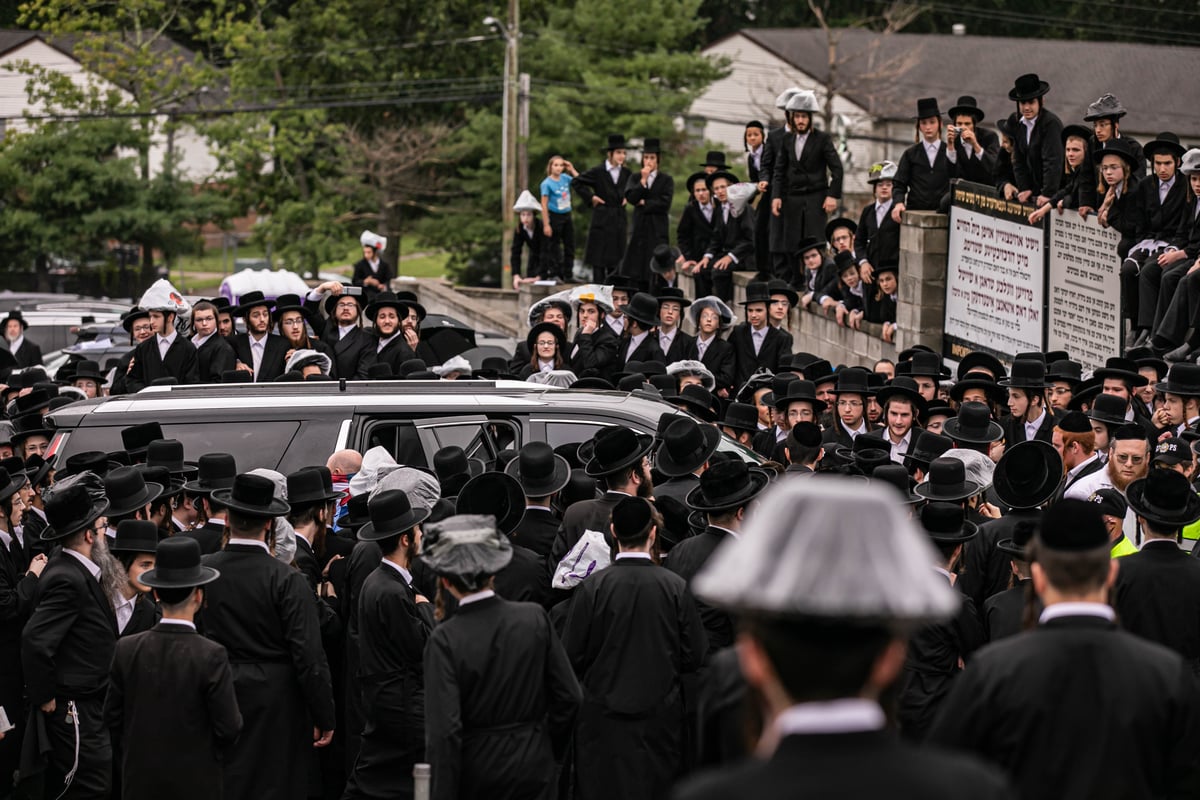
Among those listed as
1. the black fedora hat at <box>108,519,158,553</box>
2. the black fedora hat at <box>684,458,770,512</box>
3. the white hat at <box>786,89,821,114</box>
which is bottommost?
the black fedora hat at <box>108,519,158,553</box>

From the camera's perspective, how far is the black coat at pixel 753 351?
15109 millimetres

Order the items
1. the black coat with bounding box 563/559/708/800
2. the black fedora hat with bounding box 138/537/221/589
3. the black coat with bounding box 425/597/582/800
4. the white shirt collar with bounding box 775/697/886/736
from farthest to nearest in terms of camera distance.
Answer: the black coat with bounding box 563/559/708/800 → the black fedora hat with bounding box 138/537/221/589 → the black coat with bounding box 425/597/582/800 → the white shirt collar with bounding box 775/697/886/736

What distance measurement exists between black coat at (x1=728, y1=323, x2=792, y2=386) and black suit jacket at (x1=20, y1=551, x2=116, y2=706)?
324 inches

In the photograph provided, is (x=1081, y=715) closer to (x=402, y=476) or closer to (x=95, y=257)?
(x=402, y=476)

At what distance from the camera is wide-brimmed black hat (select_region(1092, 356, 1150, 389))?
1120 cm

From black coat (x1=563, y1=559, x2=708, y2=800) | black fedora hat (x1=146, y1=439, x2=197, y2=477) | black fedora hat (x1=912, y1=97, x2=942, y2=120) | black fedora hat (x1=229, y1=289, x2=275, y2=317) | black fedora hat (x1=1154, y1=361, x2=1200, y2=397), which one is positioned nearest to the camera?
black coat (x1=563, y1=559, x2=708, y2=800)

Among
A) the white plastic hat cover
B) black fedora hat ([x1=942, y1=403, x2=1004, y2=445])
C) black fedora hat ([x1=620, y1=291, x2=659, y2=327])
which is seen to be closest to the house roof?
black fedora hat ([x1=620, y1=291, x2=659, y2=327])

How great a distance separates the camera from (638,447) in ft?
26.2

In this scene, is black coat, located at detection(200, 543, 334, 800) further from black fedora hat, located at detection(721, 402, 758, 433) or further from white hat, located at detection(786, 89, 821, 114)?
white hat, located at detection(786, 89, 821, 114)

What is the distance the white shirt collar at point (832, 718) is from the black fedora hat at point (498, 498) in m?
5.13

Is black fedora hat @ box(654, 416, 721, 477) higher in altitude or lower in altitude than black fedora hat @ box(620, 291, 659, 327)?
lower

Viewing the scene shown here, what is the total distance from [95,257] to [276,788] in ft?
146

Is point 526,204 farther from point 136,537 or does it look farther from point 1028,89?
point 136,537

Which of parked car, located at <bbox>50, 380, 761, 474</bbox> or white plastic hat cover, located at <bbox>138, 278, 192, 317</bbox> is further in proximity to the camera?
white plastic hat cover, located at <bbox>138, 278, 192, 317</bbox>
